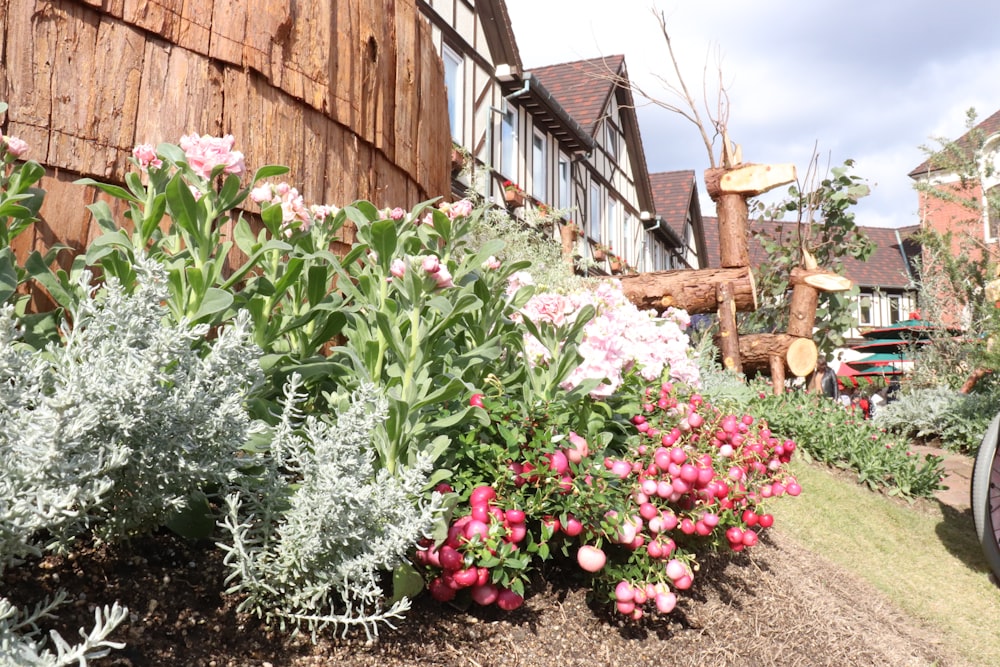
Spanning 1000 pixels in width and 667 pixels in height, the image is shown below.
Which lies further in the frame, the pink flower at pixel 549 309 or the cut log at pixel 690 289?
the cut log at pixel 690 289

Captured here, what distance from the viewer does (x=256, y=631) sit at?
1903 mm

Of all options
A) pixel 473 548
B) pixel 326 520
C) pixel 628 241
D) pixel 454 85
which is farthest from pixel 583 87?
pixel 326 520

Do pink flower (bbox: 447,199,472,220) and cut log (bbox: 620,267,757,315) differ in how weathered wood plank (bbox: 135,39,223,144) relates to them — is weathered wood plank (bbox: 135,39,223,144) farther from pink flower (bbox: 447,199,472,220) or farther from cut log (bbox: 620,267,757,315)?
cut log (bbox: 620,267,757,315)

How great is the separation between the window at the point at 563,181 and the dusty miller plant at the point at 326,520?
16.0m

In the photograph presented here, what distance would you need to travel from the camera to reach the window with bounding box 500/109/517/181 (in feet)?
48.5

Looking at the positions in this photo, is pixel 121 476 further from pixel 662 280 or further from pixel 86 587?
pixel 662 280

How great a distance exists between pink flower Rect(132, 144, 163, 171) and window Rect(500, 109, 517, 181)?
41.4 feet

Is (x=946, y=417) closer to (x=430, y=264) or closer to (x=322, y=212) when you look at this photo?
(x=322, y=212)

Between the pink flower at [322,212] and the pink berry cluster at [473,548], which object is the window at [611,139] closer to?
the pink flower at [322,212]

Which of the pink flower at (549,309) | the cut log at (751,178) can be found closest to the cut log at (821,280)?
the cut log at (751,178)

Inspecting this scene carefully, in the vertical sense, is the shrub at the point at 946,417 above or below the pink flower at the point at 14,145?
below

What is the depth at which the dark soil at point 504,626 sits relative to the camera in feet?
5.88

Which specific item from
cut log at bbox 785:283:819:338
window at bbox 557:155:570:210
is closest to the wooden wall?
cut log at bbox 785:283:819:338

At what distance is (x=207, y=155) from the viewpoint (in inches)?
89.1
